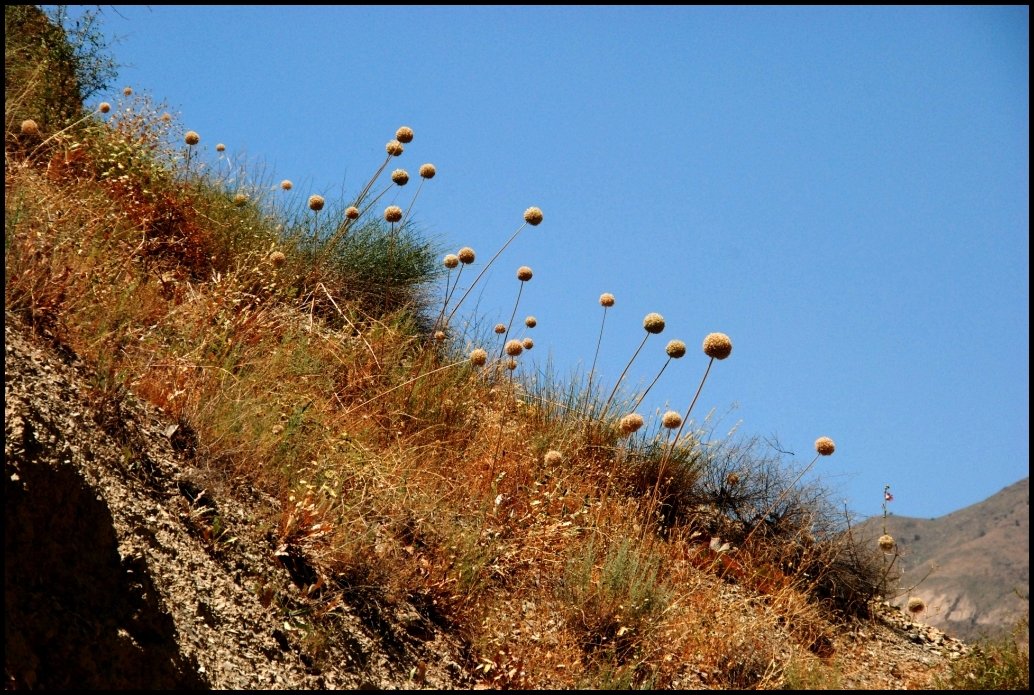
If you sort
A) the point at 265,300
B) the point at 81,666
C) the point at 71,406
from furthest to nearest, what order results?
the point at 265,300 < the point at 71,406 < the point at 81,666

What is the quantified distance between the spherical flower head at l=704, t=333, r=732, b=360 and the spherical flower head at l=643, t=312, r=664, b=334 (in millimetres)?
593

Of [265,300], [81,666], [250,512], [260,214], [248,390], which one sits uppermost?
[260,214]

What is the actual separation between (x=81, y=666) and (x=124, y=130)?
21.3ft

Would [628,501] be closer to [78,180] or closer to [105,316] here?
[105,316]

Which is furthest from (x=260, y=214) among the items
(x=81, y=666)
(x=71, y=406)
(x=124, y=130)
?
(x=81, y=666)

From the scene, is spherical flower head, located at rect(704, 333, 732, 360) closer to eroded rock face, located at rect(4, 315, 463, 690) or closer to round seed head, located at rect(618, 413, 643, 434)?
round seed head, located at rect(618, 413, 643, 434)

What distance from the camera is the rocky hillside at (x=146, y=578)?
8.90ft

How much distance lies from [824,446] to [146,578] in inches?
172

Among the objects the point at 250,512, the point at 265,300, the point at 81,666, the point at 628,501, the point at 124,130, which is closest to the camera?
the point at 81,666

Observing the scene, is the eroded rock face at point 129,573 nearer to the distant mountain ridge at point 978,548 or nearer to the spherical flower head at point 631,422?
the spherical flower head at point 631,422

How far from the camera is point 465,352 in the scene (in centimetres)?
805

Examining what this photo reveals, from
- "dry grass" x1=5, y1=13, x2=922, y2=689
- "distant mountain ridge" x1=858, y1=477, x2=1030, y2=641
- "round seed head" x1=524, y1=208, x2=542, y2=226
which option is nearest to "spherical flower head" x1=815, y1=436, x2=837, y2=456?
"dry grass" x1=5, y1=13, x2=922, y2=689

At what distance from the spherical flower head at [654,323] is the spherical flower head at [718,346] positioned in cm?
59

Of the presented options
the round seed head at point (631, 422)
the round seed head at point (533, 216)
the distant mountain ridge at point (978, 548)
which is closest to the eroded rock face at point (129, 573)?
the round seed head at point (631, 422)
